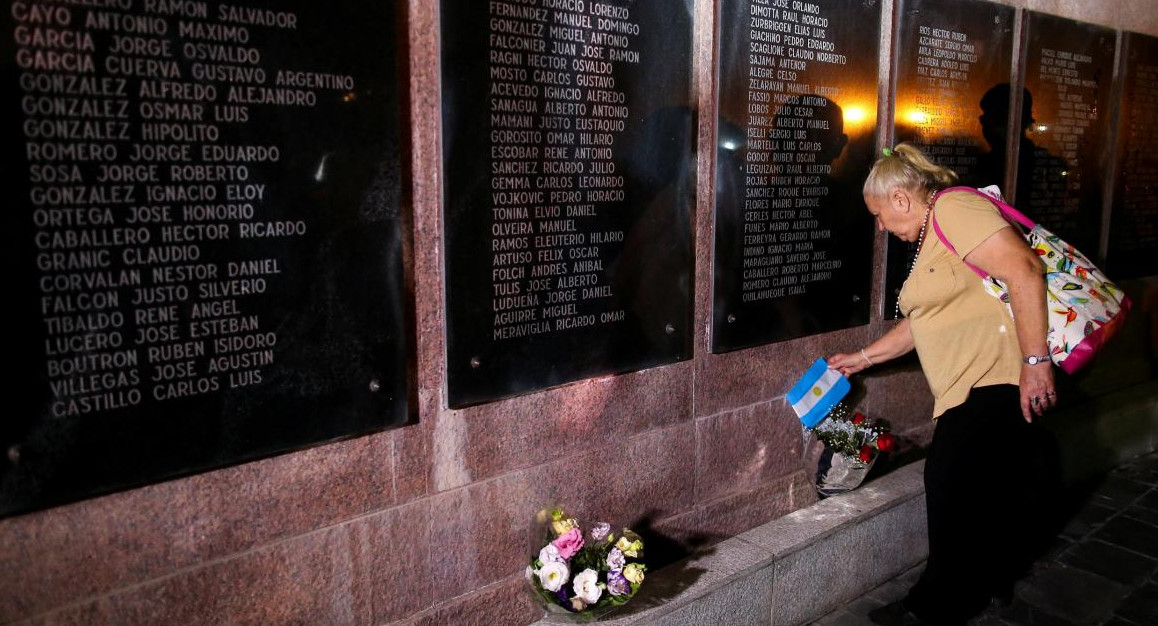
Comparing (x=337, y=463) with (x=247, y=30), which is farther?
(x=337, y=463)

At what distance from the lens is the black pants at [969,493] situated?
144 inches

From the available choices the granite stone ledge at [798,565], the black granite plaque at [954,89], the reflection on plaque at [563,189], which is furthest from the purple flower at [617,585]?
the black granite plaque at [954,89]

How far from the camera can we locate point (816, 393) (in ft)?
14.4

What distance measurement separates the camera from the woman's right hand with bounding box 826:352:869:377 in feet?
14.3

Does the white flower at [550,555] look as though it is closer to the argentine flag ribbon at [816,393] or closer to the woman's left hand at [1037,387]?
the argentine flag ribbon at [816,393]

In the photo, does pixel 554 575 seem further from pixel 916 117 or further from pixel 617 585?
pixel 916 117

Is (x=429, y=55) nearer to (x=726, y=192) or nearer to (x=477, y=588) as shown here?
(x=726, y=192)

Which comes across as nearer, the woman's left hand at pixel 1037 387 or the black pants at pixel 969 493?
the woman's left hand at pixel 1037 387

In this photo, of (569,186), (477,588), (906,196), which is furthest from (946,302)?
(477,588)

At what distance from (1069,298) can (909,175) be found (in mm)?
783

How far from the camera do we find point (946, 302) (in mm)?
3709

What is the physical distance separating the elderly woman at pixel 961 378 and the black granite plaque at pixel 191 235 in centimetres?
217

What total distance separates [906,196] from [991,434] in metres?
1.04

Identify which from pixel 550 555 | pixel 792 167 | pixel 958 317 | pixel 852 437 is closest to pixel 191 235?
pixel 550 555
